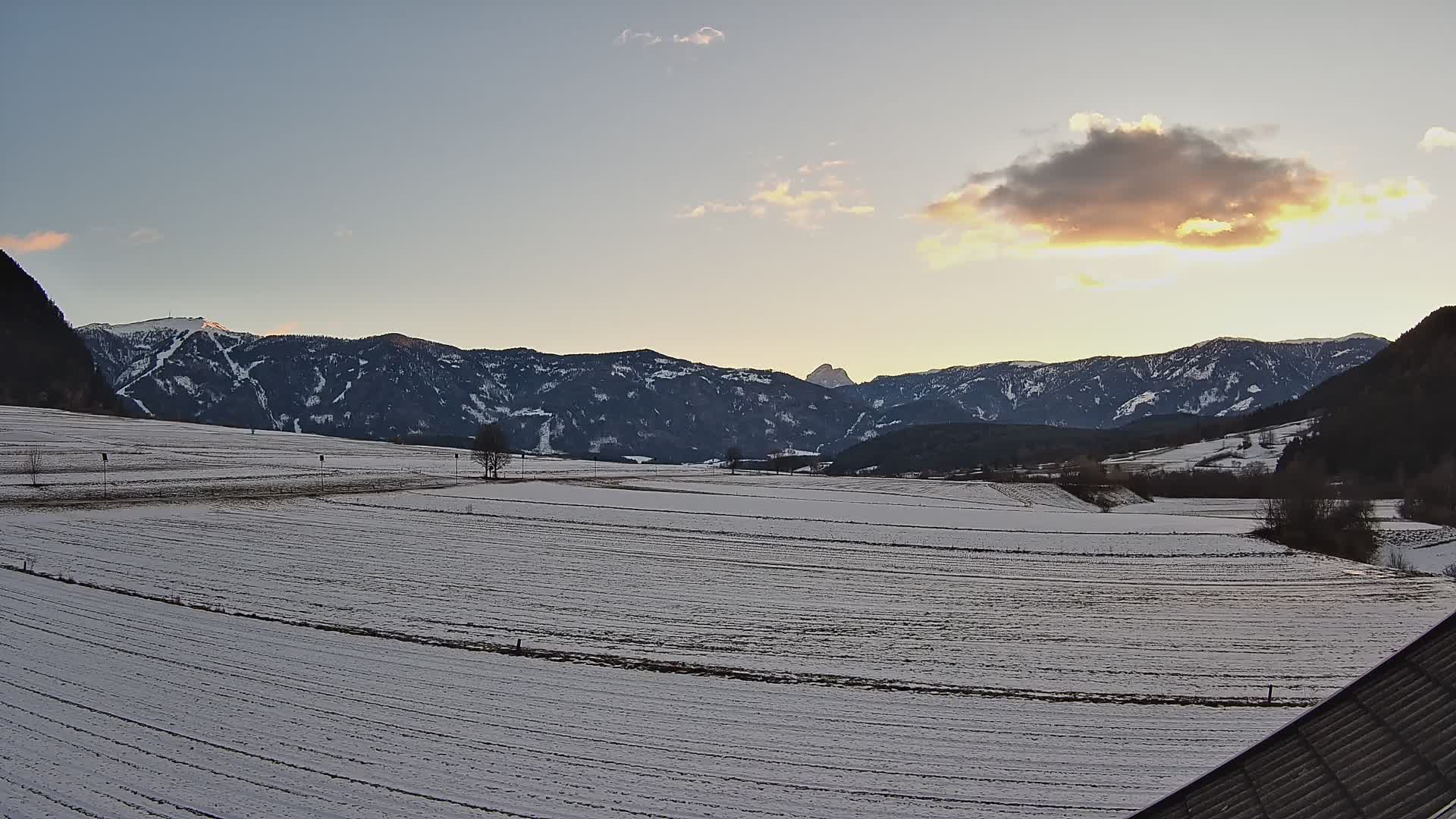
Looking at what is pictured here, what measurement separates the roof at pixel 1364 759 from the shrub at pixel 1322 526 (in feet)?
206

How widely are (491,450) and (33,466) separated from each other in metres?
45.6

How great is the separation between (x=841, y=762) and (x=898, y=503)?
71.1 m

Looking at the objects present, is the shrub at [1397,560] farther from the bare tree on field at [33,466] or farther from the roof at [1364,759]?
the bare tree on field at [33,466]

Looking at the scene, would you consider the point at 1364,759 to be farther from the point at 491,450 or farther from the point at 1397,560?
the point at 491,450

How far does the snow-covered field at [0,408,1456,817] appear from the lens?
701 inches

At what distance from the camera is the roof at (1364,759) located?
26.8 feet

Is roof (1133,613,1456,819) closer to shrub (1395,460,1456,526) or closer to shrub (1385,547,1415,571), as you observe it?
shrub (1385,547,1415,571)

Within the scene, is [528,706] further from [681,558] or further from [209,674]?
[681,558]

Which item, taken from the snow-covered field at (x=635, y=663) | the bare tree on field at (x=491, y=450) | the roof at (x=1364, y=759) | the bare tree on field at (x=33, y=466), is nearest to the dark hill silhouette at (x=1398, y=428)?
the snow-covered field at (x=635, y=663)

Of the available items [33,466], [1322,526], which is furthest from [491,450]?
[1322,526]

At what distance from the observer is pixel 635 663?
1085 inches

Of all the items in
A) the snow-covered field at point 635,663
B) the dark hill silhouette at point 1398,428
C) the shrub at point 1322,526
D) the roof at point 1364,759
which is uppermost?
the dark hill silhouette at point 1398,428

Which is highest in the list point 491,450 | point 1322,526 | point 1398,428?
point 1398,428

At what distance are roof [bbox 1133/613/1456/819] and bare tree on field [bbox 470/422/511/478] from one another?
105400 mm
